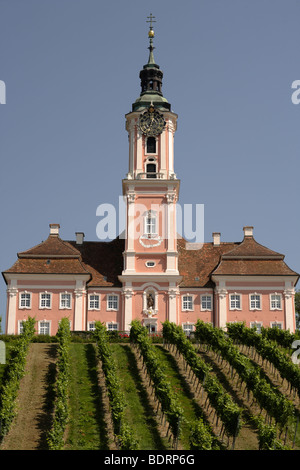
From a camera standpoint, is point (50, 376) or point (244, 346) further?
point (244, 346)

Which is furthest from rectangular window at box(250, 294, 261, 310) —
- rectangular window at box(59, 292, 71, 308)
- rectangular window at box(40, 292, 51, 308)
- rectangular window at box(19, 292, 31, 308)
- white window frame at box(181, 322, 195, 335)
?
rectangular window at box(19, 292, 31, 308)

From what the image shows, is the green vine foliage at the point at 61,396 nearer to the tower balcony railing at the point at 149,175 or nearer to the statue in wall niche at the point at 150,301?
the statue in wall niche at the point at 150,301

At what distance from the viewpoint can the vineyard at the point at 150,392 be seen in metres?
41.3

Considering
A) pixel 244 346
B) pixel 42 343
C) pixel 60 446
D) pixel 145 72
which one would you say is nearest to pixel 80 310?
pixel 42 343

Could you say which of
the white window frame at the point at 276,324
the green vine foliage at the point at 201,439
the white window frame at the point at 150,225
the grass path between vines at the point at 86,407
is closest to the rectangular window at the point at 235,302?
the white window frame at the point at 276,324

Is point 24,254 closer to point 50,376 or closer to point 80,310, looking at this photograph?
point 80,310

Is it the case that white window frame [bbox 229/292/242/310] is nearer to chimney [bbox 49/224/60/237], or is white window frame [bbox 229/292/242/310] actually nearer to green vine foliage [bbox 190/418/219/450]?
chimney [bbox 49/224/60/237]

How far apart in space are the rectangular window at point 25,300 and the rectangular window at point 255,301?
21642 millimetres

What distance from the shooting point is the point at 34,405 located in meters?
46.2

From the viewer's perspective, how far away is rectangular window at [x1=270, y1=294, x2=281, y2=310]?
2849 inches

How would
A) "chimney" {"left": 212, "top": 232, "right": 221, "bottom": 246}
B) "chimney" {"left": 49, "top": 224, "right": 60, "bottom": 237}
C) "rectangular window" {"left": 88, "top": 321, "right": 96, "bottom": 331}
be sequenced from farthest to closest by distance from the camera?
"chimney" {"left": 212, "top": 232, "right": 221, "bottom": 246}
"chimney" {"left": 49, "top": 224, "right": 60, "bottom": 237}
"rectangular window" {"left": 88, "top": 321, "right": 96, "bottom": 331}

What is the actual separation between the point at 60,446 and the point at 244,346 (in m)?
26.8

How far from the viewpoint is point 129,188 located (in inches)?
2933

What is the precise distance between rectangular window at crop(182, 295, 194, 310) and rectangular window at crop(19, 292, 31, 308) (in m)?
15.2
